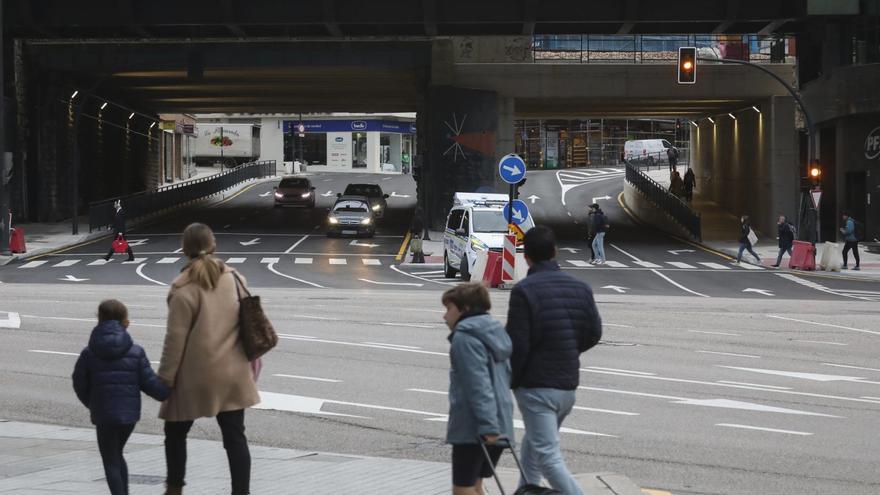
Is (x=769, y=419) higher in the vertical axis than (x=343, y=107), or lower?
lower

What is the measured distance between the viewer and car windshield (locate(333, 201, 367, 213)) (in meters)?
52.7

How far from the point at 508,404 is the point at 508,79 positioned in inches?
1808

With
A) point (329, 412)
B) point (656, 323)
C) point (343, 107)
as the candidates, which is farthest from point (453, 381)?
point (343, 107)

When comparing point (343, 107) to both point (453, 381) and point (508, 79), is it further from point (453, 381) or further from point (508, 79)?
point (453, 381)

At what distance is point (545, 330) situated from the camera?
7332 mm

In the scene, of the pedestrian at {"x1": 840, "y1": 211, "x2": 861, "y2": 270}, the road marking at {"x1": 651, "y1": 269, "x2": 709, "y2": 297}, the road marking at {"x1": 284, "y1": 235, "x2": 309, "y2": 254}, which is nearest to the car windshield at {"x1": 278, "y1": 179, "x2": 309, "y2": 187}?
the road marking at {"x1": 284, "y1": 235, "x2": 309, "y2": 254}

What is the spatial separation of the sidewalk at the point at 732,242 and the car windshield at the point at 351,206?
1331cm

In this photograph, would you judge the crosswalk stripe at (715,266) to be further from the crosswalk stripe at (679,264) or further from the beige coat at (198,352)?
the beige coat at (198,352)

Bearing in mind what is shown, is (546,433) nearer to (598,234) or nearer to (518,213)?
(518,213)

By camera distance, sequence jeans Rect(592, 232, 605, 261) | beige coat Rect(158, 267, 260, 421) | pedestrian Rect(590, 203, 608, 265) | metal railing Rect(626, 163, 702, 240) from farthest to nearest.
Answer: metal railing Rect(626, 163, 702, 240), jeans Rect(592, 232, 605, 261), pedestrian Rect(590, 203, 608, 265), beige coat Rect(158, 267, 260, 421)

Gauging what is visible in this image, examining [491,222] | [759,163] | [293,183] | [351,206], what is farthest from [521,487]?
[293,183]

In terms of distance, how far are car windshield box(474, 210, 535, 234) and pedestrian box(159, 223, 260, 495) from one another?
25.4m

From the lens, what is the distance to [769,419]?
12.5m

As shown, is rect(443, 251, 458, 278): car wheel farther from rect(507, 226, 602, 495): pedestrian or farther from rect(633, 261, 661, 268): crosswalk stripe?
rect(507, 226, 602, 495): pedestrian
